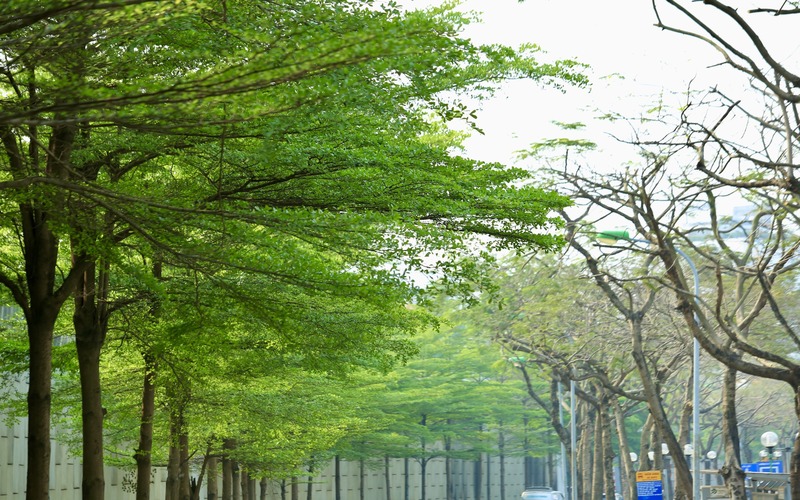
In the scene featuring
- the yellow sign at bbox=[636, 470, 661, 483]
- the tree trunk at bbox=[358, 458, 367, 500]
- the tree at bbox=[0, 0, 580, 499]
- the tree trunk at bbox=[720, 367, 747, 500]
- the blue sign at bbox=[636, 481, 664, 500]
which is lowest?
the tree trunk at bbox=[358, 458, 367, 500]

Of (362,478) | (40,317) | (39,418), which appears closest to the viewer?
(39,418)

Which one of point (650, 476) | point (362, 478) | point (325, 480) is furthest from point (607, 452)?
point (325, 480)

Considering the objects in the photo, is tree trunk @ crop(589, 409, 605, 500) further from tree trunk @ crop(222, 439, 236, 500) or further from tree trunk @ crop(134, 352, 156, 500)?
tree trunk @ crop(134, 352, 156, 500)

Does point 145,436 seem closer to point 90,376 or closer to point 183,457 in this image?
point 183,457

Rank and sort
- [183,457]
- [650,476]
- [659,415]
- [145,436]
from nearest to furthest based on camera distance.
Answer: [145,436], [183,457], [659,415], [650,476]

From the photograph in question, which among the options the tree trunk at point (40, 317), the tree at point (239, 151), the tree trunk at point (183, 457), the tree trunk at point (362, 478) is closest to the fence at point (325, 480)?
the tree trunk at point (362, 478)

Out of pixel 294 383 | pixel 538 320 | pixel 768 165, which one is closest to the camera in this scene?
pixel 768 165

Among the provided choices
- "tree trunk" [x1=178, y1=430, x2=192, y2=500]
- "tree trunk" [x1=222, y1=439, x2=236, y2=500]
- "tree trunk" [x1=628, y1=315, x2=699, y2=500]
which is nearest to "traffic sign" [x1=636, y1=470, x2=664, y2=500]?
"tree trunk" [x1=628, y1=315, x2=699, y2=500]

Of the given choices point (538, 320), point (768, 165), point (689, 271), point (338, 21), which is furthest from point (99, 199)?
point (689, 271)

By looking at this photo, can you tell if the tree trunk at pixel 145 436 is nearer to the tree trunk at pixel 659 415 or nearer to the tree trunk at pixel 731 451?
the tree trunk at pixel 731 451

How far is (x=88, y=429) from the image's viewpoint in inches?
592

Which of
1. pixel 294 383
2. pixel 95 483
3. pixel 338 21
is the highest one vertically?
pixel 338 21

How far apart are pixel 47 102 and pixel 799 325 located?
3129cm

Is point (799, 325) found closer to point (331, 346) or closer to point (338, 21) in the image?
point (331, 346)
